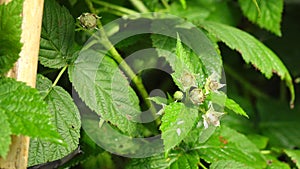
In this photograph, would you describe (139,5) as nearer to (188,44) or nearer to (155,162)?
(188,44)

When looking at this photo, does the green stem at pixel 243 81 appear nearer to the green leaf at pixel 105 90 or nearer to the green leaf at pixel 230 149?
the green leaf at pixel 230 149

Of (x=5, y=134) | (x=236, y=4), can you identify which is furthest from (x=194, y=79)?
(x=236, y=4)

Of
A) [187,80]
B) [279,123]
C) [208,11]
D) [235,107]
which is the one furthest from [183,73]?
[279,123]

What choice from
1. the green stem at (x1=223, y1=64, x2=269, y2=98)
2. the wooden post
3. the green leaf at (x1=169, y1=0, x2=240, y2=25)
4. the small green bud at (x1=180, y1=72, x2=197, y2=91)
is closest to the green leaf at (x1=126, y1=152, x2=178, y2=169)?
the small green bud at (x1=180, y1=72, x2=197, y2=91)

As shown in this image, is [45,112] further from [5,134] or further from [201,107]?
[201,107]

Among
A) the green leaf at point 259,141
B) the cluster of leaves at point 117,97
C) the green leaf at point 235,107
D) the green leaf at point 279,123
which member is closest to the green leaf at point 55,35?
the cluster of leaves at point 117,97

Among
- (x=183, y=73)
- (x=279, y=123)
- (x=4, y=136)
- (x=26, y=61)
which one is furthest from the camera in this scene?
(x=279, y=123)

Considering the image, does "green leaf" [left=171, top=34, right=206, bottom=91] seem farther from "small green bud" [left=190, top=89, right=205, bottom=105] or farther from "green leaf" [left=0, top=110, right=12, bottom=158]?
"green leaf" [left=0, top=110, right=12, bottom=158]
